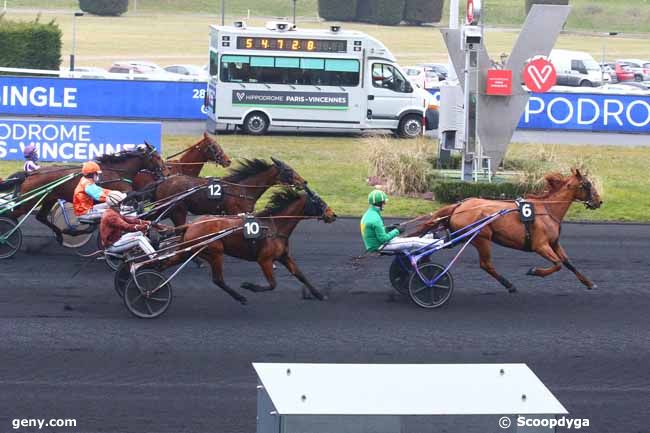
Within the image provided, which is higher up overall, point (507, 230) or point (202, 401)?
point (507, 230)

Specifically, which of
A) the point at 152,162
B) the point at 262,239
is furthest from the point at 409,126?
the point at 262,239

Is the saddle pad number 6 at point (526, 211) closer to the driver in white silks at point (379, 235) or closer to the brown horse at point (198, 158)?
the driver in white silks at point (379, 235)

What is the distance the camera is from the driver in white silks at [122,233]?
1162 centimetres

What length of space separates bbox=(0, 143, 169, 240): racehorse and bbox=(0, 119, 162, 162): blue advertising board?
4.92 metres

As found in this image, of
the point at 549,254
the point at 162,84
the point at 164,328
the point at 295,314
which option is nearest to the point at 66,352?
the point at 164,328

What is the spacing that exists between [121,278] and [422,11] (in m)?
56.4

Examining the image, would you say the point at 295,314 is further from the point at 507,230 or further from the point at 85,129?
the point at 85,129

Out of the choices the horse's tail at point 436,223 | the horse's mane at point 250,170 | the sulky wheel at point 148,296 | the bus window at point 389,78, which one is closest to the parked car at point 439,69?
the bus window at point 389,78

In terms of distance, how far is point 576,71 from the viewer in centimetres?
4547

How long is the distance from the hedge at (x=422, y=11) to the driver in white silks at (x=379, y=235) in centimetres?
5550

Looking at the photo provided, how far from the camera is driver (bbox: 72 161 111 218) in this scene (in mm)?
13148

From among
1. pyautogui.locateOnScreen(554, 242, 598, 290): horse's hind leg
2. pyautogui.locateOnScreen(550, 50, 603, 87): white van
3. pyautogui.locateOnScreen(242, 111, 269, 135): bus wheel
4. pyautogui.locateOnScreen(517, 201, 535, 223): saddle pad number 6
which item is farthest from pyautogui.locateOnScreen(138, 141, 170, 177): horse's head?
pyautogui.locateOnScreen(550, 50, 603, 87): white van

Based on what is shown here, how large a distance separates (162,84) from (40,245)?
14.6 meters

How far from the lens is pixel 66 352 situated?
10.3m
